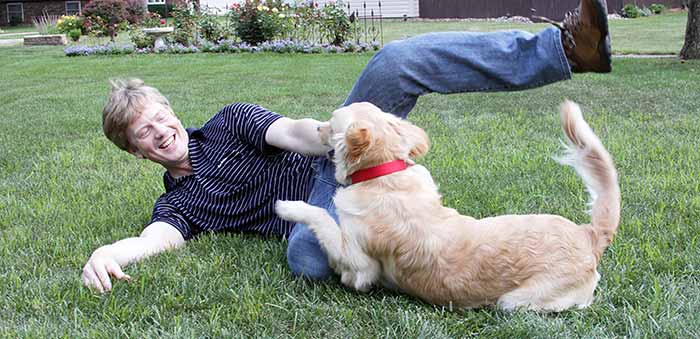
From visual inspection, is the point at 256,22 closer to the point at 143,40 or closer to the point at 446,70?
the point at 143,40

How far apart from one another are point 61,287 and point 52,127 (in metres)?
5.10

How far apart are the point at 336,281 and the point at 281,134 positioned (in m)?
0.78

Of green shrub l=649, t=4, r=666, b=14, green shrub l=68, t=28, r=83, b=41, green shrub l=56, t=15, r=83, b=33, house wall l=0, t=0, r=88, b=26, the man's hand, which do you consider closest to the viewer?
the man's hand

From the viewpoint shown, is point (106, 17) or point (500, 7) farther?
point (500, 7)

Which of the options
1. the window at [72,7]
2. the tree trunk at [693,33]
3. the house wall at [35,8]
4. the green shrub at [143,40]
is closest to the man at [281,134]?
the tree trunk at [693,33]

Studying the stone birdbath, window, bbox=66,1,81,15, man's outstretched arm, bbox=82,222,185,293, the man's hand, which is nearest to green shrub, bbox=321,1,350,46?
the stone birdbath

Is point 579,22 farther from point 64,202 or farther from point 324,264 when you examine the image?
point 64,202

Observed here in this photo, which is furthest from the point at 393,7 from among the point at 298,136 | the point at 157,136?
the point at 298,136

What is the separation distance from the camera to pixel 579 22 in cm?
286

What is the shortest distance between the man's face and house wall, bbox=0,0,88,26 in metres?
46.0

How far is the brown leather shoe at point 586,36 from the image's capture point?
283 centimetres

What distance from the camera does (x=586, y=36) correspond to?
Result: 2875 millimetres

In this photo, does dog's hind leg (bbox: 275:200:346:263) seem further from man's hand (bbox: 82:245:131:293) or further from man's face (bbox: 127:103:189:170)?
man's face (bbox: 127:103:189:170)

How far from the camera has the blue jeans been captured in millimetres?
2910
